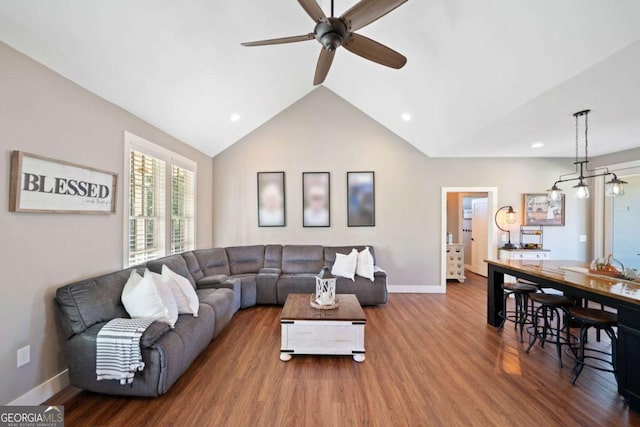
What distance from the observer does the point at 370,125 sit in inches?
203

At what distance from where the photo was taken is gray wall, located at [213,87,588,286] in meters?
5.12

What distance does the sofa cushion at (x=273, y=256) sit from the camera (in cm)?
486

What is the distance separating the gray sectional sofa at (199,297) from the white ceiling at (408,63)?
1.92 m

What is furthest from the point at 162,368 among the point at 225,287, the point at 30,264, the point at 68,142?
the point at 68,142

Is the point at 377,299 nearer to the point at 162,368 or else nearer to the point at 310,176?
the point at 310,176

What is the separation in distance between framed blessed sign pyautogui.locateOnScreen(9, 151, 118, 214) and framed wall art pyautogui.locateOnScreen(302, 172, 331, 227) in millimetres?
3078

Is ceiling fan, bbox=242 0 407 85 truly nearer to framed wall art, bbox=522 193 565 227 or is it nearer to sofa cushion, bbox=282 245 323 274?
sofa cushion, bbox=282 245 323 274

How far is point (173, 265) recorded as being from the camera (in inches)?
134

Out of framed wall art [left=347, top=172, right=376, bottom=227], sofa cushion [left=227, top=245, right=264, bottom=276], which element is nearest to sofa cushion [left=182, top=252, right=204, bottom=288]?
sofa cushion [left=227, top=245, right=264, bottom=276]

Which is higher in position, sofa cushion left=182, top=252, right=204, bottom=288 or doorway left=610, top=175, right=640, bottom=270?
doorway left=610, top=175, right=640, bottom=270

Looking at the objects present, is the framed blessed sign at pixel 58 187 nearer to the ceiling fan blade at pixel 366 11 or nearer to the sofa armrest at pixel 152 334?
the sofa armrest at pixel 152 334

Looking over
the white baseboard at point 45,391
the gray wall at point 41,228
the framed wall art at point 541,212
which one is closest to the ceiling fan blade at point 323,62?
the gray wall at point 41,228

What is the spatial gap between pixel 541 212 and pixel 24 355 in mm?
7316

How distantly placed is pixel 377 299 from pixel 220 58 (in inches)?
157
